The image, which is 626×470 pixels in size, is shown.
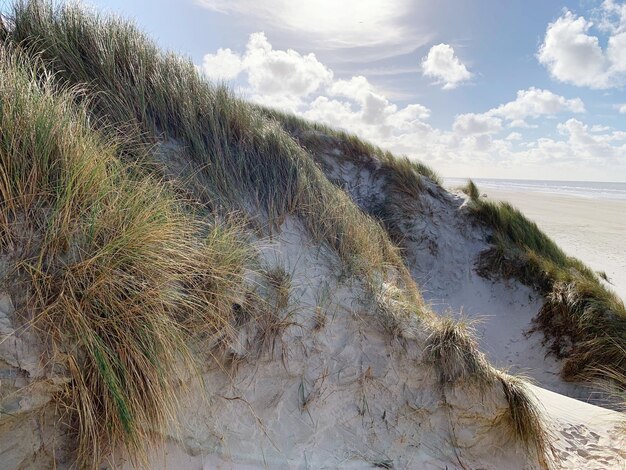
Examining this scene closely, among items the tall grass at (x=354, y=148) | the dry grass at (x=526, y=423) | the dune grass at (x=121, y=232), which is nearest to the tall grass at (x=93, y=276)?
the dune grass at (x=121, y=232)

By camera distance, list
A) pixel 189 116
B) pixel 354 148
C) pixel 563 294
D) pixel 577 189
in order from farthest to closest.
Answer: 1. pixel 577 189
2. pixel 354 148
3. pixel 563 294
4. pixel 189 116

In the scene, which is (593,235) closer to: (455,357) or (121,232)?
(455,357)

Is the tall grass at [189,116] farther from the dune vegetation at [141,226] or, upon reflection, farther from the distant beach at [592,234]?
the distant beach at [592,234]

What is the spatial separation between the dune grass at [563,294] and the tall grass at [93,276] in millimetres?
5491

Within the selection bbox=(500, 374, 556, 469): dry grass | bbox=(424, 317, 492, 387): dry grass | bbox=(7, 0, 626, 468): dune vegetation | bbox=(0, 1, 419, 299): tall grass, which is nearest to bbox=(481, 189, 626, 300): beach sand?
bbox=(7, 0, 626, 468): dune vegetation

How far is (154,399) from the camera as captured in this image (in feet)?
6.73

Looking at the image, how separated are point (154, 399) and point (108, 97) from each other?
3.06 metres

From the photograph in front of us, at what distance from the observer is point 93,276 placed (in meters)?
2.02

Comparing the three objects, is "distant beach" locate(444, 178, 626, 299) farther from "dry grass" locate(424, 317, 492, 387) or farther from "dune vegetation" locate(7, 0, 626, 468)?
"dry grass" locate(424, 317, 492, 387)

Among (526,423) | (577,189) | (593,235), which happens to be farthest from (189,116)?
(577,189)

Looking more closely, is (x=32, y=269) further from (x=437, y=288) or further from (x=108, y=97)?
(x=437, y=288)

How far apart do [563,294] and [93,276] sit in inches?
280

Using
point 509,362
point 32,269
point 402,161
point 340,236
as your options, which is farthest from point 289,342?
point 402,161

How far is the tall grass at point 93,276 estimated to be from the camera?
192 centimetres
